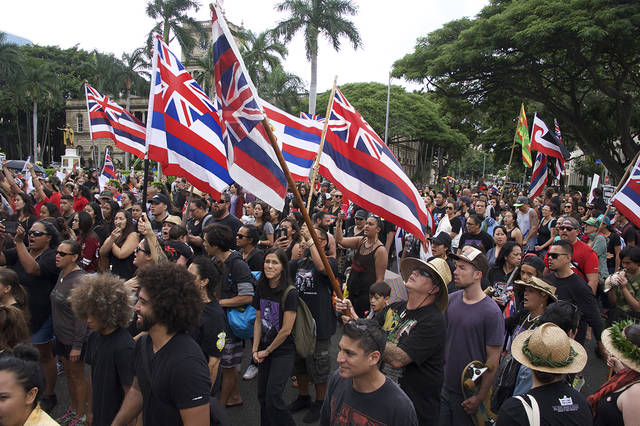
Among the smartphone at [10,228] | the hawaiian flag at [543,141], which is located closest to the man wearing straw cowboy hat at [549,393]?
the smartphone at [10,228]

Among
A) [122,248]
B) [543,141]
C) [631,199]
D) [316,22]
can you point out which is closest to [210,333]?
[122,248]

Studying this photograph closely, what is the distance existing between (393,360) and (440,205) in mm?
8521

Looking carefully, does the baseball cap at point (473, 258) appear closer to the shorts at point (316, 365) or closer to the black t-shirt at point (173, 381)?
the shorts at point (316, 365)

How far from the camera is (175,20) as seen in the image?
30938 mm

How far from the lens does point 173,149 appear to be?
213 inches

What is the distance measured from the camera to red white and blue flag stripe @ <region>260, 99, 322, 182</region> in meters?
6.90

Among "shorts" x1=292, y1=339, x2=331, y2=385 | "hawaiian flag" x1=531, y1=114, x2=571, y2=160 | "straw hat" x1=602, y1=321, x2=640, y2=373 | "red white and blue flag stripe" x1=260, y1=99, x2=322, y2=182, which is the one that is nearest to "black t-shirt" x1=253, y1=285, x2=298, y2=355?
"shorts" x1=292, y1=339, x2=331, y2=385

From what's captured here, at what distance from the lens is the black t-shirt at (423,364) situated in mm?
3131

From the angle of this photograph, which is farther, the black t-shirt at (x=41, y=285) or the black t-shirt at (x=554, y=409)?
the black t-shirt at (x=41, y=285)

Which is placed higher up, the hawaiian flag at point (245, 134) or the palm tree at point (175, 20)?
the palm tree at point (175, 20)

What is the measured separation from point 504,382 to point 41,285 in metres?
4.55

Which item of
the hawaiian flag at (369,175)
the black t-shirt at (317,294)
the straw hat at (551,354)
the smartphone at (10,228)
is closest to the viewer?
the straw hat at (551,354)

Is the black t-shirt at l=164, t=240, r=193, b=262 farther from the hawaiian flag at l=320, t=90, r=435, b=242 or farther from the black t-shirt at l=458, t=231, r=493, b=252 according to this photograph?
the black t-shirt at l=458, t=231, r=493, b=252

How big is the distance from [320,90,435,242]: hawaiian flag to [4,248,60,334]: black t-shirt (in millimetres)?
3014
